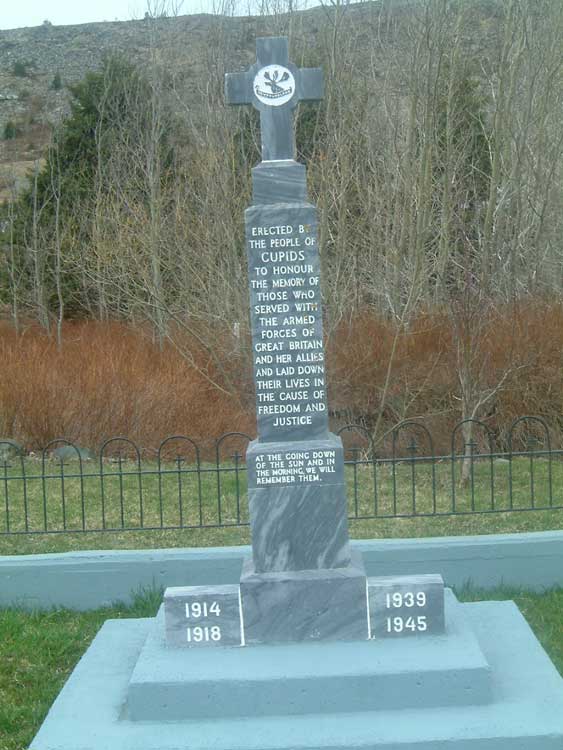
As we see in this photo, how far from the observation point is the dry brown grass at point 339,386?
1355 cm

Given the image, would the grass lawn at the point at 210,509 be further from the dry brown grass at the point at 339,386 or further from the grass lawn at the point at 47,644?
the dry brown grass at the point at 339,386

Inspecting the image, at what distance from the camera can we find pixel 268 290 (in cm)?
505

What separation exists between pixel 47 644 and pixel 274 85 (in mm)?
3601

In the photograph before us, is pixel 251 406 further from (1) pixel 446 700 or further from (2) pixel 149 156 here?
(1) pixel 446 700

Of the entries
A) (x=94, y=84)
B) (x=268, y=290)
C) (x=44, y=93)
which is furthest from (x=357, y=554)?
(x=44, y=93)

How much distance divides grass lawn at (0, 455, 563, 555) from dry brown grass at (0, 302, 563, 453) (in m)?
3.59

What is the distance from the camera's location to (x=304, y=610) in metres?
4.95

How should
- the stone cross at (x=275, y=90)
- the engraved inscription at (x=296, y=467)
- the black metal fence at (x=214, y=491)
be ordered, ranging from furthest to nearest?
the black metal fence at (x=214, y=491), the stone cross at (x=275, y=90), the engraved inscription at (x=296, y=467)

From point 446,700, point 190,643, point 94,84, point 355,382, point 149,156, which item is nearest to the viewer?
point 446,700

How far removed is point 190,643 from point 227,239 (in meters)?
12.6

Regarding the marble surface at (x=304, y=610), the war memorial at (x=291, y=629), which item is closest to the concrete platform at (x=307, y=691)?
the war memorial at (x=291, y=629)

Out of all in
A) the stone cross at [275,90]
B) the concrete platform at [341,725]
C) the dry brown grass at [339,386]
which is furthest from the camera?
the dry brown grass at [339,386]

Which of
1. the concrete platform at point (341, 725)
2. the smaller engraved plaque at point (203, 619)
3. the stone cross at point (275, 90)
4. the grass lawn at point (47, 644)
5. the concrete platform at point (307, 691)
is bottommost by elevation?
the grass lawn at point (47, 644)

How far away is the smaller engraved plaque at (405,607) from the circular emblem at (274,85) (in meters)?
2.63
